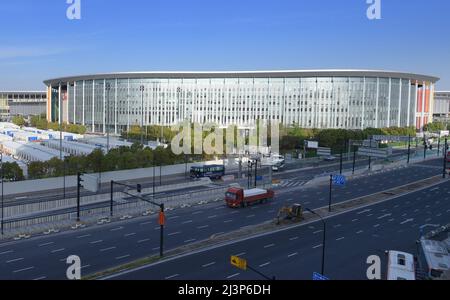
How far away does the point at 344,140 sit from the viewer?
8512 cm

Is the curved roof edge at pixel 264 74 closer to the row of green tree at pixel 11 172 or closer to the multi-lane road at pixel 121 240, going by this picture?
the multi-lane road at pixel 121 240

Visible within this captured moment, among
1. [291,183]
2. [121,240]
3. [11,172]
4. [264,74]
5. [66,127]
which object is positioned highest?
[264,74]

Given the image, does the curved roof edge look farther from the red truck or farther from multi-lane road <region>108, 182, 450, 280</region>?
multi-lane road <region>108, 182, 450, 280</region>

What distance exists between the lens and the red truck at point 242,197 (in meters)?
36.6

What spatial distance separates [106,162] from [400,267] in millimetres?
37724

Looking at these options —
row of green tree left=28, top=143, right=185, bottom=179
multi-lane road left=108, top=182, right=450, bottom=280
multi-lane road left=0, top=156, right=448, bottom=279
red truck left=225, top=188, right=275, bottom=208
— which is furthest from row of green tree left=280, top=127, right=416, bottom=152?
multi-lane road left=108, top=182, right=450, bottom=280

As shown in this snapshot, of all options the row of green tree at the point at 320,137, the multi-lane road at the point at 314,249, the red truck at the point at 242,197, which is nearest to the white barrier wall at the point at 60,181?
the red truck at the point at 242,197

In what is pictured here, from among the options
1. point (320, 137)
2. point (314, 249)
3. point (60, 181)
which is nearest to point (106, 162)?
point (60, 181)

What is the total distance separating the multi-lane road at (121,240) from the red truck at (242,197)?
87cm

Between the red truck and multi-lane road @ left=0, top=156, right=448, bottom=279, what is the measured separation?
0.87 meters

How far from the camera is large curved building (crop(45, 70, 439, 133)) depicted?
11888cm

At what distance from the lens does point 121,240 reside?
26234mm

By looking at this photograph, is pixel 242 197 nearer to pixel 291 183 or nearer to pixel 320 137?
pixel 291 183
